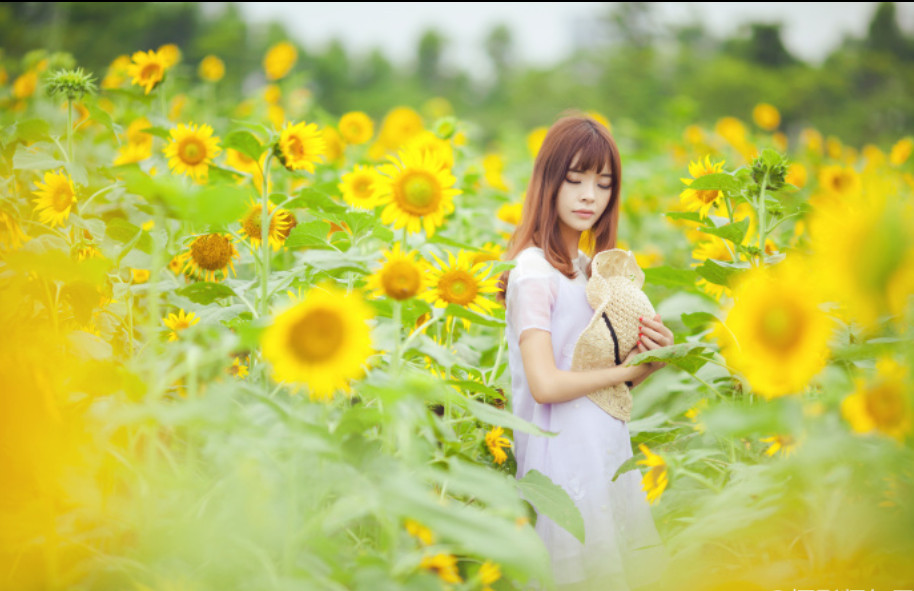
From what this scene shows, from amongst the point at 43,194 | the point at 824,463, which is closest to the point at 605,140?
the point at 824,463

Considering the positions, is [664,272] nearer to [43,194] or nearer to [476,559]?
[476,559]

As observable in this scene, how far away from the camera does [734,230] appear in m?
1.36

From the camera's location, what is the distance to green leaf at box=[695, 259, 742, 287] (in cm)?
135

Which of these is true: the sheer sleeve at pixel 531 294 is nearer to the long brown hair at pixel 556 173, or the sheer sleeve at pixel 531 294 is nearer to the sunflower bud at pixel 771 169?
the long brown hair at pixel 556 173

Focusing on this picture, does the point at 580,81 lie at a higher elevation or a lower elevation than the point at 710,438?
higher

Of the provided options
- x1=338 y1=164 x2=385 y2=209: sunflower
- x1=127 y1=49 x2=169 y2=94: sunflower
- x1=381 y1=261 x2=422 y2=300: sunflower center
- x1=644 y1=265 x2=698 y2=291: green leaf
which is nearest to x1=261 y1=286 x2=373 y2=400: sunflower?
x1=381 y1=261 x2=422 y2=300: sunflower center

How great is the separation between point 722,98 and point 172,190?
16.4 m

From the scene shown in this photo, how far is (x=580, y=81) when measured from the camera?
59.9 ft

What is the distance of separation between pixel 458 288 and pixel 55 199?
2.83ft

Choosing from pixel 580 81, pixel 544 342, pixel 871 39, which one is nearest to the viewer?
pixel 544 342

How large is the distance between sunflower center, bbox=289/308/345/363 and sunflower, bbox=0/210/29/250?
79 cm

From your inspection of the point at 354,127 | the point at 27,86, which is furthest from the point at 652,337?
the point at 27,86

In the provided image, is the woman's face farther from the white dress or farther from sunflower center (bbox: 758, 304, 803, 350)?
sunflower center (bbox: 758, 304, 803, 350)

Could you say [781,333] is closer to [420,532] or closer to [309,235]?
[420,532]
